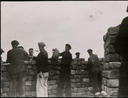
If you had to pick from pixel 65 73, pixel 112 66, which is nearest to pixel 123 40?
pixel 112 66

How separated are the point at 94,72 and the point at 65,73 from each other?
4.42 feet

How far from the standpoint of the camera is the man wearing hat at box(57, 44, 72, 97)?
13602mm

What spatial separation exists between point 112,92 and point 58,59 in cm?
553

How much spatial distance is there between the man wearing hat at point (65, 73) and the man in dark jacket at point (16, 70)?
1.99 m

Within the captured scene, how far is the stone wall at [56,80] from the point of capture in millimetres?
13260

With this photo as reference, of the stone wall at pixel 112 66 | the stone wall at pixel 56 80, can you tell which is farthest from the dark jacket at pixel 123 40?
the stone wall at pixel 56 80

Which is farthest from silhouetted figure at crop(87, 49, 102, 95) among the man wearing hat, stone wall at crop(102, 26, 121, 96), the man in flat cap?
stone wall at crop(102, 26, 121, 96)

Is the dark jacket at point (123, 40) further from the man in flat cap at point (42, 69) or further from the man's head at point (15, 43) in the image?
the man's head at point (15, 43)

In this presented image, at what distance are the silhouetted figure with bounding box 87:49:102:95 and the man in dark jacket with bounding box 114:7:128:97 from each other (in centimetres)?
550

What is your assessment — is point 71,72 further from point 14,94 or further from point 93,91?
point 14,94

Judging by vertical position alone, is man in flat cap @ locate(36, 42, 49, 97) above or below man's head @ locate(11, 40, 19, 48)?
below

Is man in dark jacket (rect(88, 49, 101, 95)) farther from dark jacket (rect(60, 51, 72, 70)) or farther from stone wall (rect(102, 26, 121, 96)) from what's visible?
stone wall (rect(102, 26, 121, 96))

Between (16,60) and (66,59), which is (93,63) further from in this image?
(16,60)

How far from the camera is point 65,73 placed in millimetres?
13695
